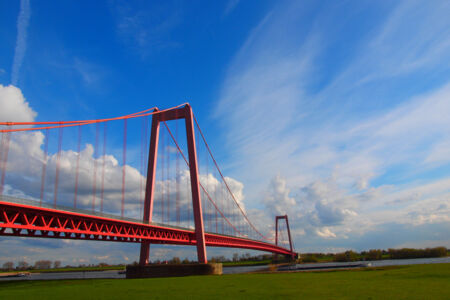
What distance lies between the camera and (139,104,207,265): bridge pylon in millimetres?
→ 44219

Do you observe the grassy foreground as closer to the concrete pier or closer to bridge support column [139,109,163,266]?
the concrete pier

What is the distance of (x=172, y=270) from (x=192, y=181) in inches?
466

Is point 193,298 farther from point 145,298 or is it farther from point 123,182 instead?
point 123,182

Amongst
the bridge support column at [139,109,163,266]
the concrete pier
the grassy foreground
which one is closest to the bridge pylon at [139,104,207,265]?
the bridge support column at [139,109,163,266]

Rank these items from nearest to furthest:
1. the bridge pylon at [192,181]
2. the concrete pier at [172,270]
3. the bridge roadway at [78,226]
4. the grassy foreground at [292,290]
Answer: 1. the grassy foreground at [292,290]
2. the bridge roadway at [78,226]
3. the concrete pier at [172,270]
4. the bridge pylon at [192,181]

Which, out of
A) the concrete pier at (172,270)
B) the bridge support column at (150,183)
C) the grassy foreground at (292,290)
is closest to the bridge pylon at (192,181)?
the bridge support column at (150,183)

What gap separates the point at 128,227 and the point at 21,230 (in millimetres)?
12210

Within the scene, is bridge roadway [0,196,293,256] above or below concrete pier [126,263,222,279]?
above

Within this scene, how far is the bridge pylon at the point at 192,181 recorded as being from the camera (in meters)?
44.2

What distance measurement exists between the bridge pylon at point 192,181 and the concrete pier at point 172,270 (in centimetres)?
153

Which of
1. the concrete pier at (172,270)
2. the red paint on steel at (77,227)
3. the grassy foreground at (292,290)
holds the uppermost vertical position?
the red paint on steel at (77,227)

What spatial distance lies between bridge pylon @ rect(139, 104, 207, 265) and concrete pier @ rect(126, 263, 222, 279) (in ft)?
5.01

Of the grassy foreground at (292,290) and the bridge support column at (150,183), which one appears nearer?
the grassy foreground at (292,290)

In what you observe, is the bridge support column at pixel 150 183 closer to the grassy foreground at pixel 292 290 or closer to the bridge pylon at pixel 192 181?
the bridge pylon at pixel 192 181
